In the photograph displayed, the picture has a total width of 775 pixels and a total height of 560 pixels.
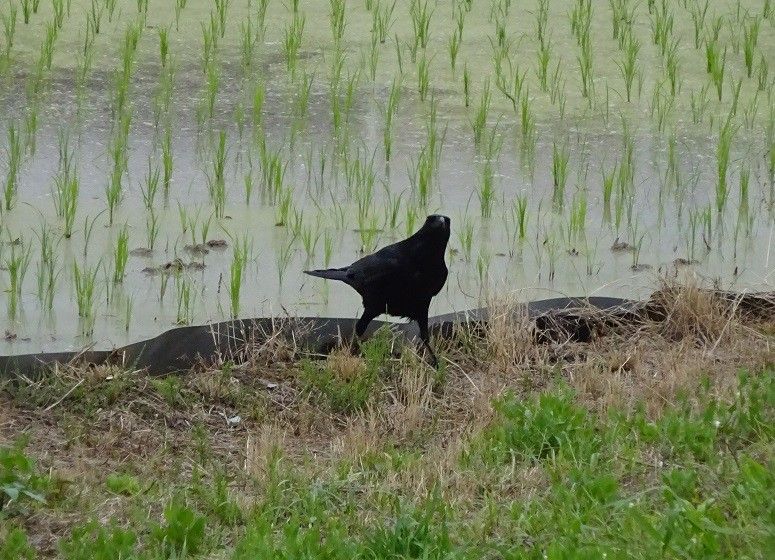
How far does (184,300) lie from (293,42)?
2394mm

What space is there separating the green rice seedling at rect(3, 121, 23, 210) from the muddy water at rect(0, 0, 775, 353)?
0.11ft

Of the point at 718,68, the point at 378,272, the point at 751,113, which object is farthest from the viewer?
the point at 718,68

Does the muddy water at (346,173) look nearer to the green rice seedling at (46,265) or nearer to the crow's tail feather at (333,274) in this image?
the green rice seedling at (46,265)

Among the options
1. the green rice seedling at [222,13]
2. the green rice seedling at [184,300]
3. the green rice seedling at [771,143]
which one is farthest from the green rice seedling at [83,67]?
the green rice seedling at [771,143]

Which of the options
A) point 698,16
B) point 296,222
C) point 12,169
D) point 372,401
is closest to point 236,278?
point 296,222

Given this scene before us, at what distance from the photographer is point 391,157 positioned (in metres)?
4.88

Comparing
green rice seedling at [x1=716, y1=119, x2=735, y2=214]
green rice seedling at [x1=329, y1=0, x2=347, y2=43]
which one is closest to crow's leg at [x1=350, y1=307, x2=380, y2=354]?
green rice seedling at [x1=716, y1=119, x2=735, y2=214]

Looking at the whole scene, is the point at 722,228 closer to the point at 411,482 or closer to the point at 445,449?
the point at 445,449

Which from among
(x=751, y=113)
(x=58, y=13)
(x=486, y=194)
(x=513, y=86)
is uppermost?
(x=58, y=13)

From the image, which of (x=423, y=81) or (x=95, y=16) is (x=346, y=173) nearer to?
(x=423, y=81)

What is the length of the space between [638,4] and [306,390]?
430cm

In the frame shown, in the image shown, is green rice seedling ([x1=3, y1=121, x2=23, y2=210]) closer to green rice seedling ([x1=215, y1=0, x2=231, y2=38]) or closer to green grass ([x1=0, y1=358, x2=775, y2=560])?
green grass ([x1=0, y1=358, x2=775, y2=560])

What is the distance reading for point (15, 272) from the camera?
3.66 metres

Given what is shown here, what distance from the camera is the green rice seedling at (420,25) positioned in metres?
6.18
